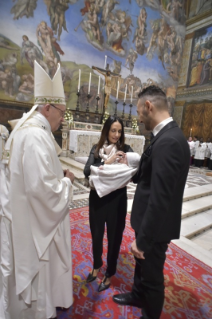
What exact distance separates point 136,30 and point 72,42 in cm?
480

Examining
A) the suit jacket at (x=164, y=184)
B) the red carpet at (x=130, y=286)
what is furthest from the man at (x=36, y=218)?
the suit jacket at (x=164, y=184)

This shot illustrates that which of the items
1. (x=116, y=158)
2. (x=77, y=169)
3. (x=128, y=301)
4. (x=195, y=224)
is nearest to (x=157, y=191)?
(x=116, y=158)

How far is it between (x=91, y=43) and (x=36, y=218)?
34.6 feet

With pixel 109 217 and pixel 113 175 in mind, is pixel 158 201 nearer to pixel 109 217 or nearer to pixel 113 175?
pixel 113 175

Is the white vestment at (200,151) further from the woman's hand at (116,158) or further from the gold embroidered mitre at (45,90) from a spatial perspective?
the gold embroidered mitre at (45,90)

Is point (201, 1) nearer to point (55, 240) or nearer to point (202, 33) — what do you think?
point (202, 33)

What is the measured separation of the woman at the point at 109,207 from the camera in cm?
172

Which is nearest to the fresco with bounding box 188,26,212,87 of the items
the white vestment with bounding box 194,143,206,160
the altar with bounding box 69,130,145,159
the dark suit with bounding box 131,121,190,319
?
the white vestment with bounding box 194,143,206,160

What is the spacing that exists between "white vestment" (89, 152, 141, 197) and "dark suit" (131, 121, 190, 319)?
15 centimetres

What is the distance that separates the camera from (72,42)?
8.87 m

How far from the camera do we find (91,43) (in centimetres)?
948

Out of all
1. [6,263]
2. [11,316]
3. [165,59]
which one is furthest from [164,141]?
[165,59]

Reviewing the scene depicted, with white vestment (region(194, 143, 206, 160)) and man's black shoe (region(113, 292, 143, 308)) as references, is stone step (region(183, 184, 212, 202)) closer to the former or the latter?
man's black shoe (region(113, 292, 143, 308))

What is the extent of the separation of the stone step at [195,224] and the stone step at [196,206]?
0.31 feet
